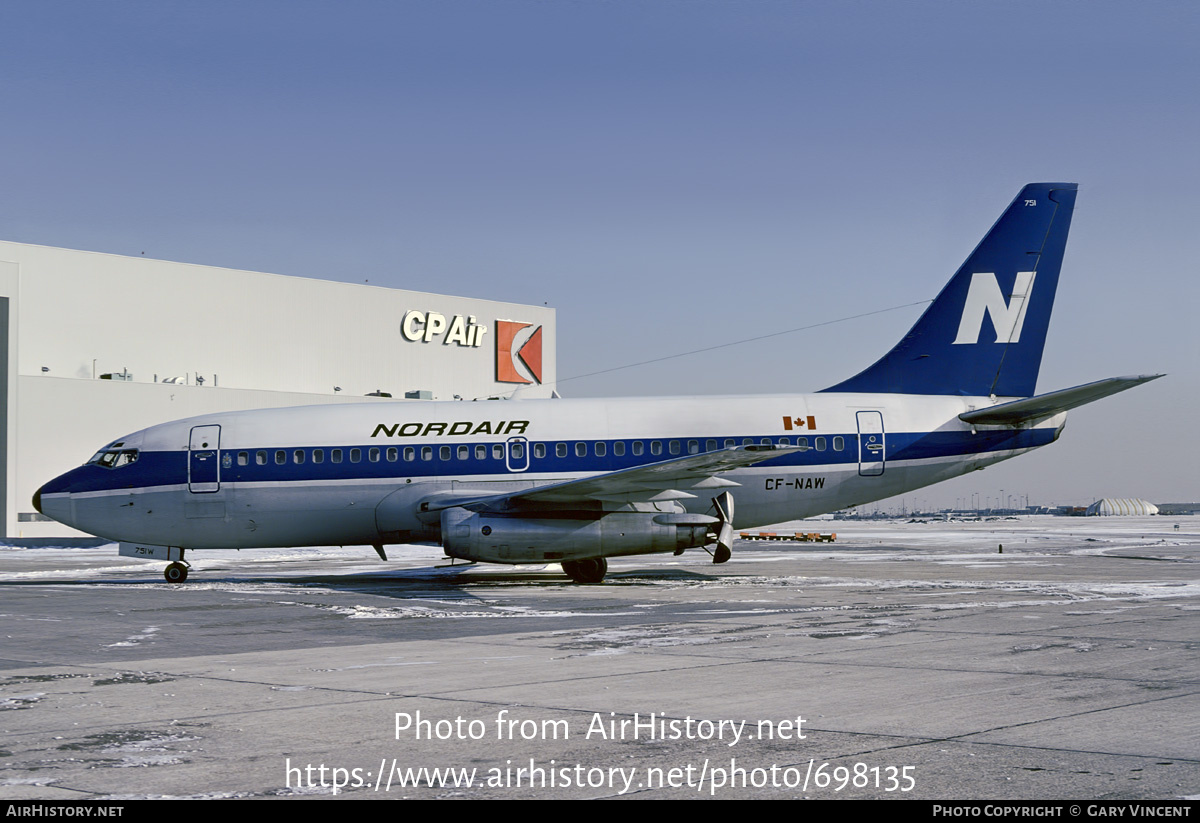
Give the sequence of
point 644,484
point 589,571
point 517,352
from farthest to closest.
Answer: point 517,352 < point 589,571 < point 644,484

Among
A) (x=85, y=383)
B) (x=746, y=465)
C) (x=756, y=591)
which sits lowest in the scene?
(x=756, y=591)

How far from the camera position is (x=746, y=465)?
24469mm

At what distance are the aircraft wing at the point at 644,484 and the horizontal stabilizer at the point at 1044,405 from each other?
6471 millimetres

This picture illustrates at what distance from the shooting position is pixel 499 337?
81.7 m

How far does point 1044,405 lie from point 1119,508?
183m

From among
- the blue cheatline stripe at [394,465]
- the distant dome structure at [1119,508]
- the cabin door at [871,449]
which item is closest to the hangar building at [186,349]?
the blue cheatline stripe at [394,465]

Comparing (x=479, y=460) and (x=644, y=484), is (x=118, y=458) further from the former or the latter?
(x=644, y=484)

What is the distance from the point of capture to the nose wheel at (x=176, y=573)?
2587 cm

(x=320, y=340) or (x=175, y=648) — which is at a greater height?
(x=320, y=340)

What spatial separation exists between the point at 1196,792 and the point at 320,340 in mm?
68608

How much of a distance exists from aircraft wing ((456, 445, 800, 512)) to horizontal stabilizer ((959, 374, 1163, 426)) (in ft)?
21.2

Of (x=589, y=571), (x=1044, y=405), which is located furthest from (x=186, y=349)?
(x=1044, y=405)
